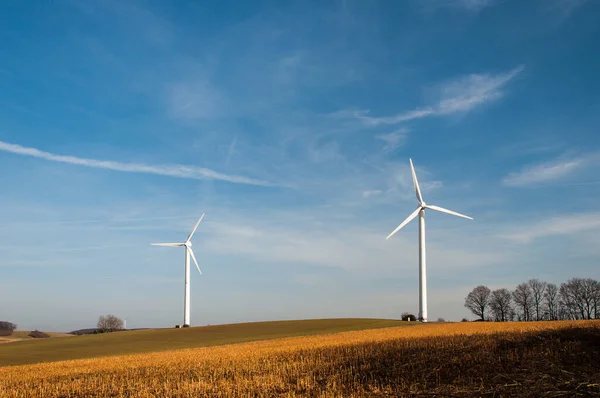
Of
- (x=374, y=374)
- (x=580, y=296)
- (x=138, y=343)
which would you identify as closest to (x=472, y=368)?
(x=374, y=374)

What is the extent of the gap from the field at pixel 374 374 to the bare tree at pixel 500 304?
348 ft

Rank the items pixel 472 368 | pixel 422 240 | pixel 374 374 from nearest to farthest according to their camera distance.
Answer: pixel 472 368, pixel 374 374, pixel 422 240

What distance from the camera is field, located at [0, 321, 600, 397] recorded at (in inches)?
748

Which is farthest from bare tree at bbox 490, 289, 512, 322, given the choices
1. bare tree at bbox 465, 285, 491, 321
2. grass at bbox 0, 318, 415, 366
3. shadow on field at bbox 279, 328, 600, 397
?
shadow on field at bbox 279, 328, 600, 397

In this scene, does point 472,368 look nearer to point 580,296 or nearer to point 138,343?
point 138,343

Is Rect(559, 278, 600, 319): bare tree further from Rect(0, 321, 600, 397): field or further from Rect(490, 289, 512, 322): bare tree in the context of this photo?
Rect(0, 321, 600, 397): field

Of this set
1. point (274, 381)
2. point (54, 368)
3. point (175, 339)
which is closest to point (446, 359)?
point (274, 381)

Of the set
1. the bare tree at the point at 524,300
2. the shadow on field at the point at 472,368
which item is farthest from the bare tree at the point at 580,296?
the shadow on field at the point at 472,368

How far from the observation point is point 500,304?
428 feet

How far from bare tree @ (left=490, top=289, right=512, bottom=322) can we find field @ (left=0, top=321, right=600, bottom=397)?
10618cm

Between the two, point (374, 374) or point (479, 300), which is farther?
point (479, 300)

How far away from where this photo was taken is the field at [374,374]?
18998 mm

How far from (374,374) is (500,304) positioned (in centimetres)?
11696

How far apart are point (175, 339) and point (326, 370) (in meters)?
55.2
